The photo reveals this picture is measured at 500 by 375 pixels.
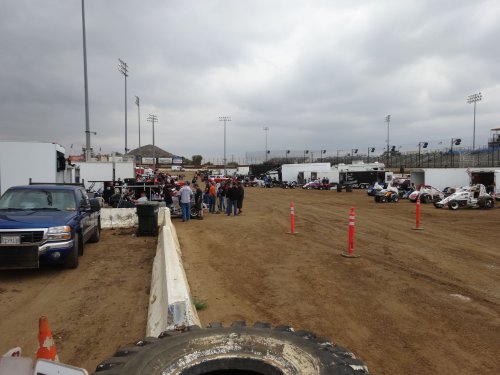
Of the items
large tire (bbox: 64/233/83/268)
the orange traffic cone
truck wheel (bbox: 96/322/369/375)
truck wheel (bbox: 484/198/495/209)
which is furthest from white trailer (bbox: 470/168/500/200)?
the orange traffic cone

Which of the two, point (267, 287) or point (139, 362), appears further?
point (267, 287)

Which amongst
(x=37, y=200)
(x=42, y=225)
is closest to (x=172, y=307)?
(x=42, y=225)

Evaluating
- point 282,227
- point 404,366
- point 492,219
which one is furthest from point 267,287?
point 492,219

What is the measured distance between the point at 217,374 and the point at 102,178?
26.4 meters

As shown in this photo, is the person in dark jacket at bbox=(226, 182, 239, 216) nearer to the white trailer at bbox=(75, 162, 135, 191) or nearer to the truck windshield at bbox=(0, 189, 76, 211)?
the white trailer at bbox=(75, 162, 135, 191)

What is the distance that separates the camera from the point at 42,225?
8125 millimetres

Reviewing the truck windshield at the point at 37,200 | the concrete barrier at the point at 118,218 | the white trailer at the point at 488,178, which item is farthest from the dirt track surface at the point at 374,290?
the white trailer at the point at 488,178

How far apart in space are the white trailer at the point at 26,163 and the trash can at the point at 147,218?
5.11 meters

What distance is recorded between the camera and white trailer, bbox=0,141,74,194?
15.7 metres

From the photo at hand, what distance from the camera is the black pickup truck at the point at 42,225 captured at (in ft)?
25.7

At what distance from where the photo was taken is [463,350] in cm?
483

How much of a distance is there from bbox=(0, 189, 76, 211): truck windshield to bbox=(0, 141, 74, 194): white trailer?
689 cm

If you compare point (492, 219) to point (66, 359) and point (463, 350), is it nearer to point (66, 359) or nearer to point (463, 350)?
point (463, 350)

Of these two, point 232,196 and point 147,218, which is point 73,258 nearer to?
point 147,218
